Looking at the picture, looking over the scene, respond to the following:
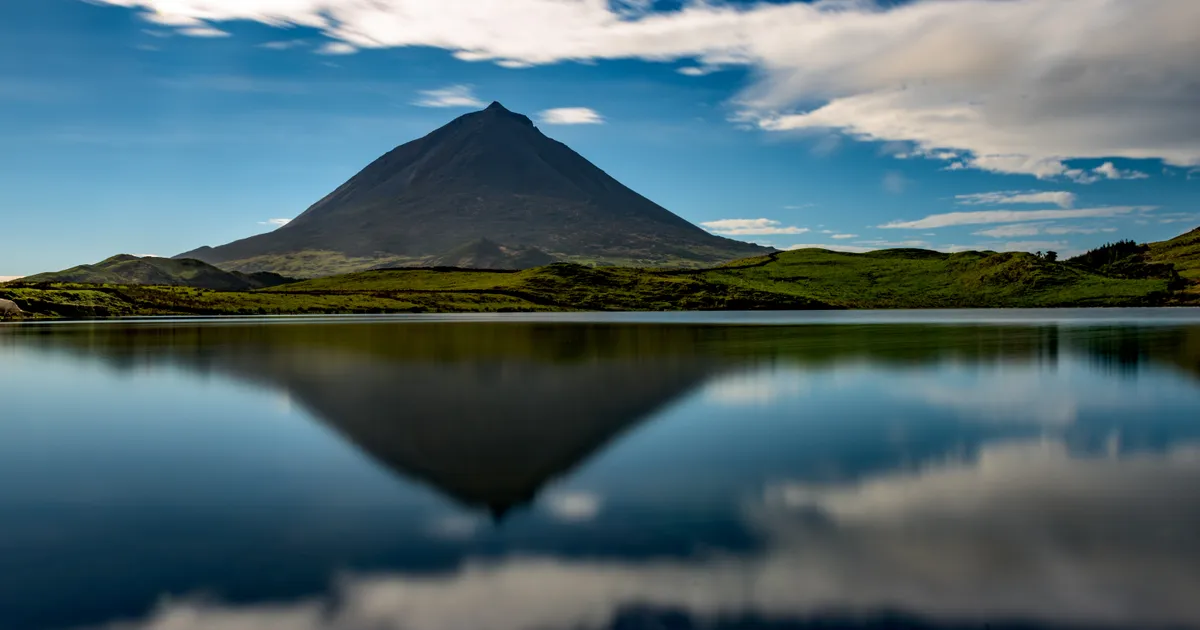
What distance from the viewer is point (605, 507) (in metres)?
14.7

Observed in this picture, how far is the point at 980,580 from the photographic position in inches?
428

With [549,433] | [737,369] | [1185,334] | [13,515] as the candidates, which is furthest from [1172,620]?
[1185,334]

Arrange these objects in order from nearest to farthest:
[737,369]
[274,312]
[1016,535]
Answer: [1016,535] < [737,369] < [274,312]

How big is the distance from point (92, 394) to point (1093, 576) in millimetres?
36051

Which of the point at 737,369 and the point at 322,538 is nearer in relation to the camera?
the point at 322,538

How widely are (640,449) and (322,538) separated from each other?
354 inches

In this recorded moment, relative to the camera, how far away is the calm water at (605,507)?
404 inches

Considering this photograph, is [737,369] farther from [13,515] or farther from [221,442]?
[13,515]

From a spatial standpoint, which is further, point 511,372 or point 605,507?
point 511,372

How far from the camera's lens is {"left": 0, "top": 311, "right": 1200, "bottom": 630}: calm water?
10.2m

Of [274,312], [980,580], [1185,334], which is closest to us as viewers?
[980,580]

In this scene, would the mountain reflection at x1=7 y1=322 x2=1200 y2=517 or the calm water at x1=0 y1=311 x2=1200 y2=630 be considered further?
the mountain reflection at x1=7 y1=322 x2=1200 y2=517

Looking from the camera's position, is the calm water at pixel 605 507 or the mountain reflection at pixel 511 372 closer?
the calm water at pixel 605 507

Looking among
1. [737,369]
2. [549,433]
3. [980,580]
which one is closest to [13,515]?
[549,433]
